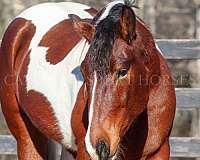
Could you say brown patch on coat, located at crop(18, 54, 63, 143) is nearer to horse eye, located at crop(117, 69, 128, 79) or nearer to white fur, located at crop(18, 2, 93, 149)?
white fur, located at crop(18, 2, 93, 149)

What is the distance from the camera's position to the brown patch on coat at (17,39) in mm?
4801

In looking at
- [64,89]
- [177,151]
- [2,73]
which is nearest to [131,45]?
[64,89]

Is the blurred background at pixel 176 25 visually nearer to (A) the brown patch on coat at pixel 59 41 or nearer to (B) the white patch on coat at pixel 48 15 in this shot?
(B) the white patch on coat at pixel 48 15

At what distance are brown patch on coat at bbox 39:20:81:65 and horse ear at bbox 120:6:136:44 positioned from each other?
93cm

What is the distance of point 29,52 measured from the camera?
15.3ft

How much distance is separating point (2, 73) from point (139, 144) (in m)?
1.42

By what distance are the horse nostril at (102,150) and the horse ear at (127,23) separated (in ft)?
1.80

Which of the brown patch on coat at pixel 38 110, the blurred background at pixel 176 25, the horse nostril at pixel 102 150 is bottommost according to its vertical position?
the blurred background at pixel 176 25

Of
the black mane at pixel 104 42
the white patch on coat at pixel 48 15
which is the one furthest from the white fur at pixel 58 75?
the black mane at pixel 104 42

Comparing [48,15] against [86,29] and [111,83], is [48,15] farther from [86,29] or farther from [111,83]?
[111,83]

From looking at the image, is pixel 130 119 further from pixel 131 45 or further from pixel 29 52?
pixel 29 52

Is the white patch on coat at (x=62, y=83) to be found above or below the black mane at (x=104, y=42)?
below

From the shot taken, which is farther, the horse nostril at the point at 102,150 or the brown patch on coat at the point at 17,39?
the brown patch on coat at the point at 17,39

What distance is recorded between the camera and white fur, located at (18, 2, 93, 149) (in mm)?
4164
